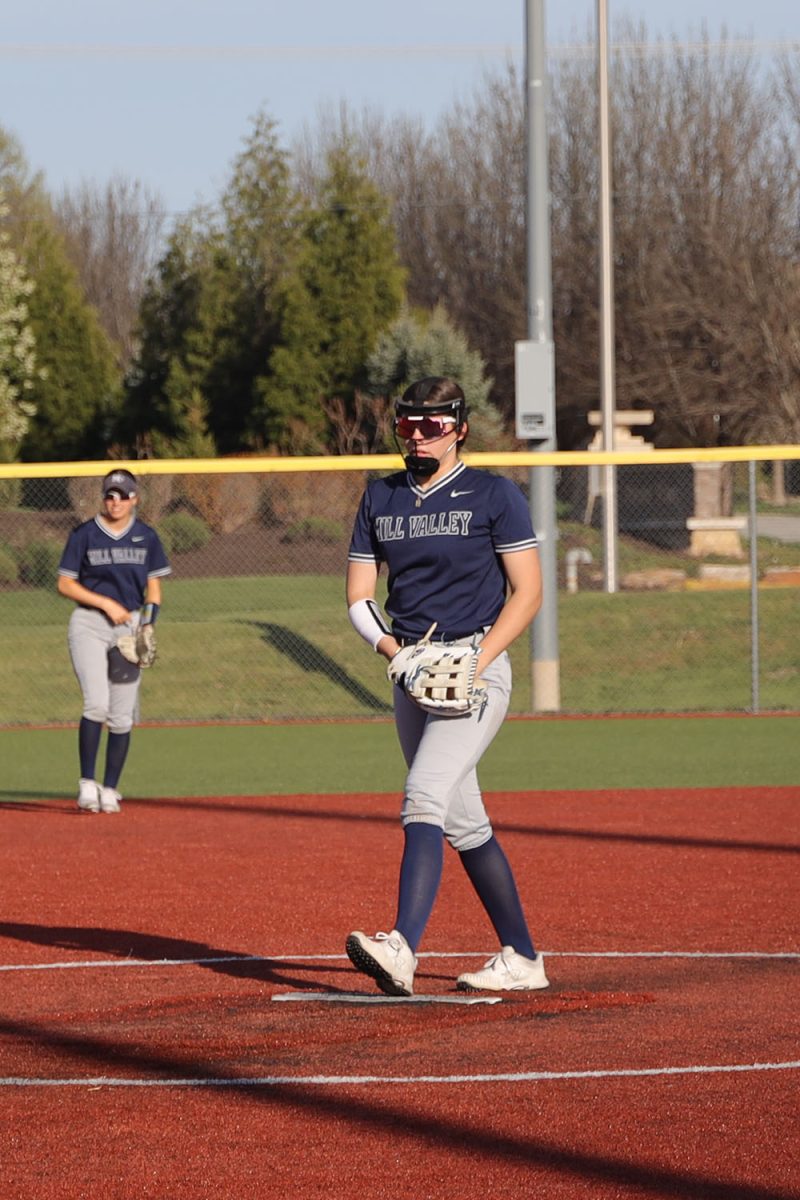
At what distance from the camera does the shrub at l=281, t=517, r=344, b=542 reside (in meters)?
18.7

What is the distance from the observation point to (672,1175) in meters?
3.97

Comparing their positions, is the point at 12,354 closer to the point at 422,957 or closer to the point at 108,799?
the point at 108,799

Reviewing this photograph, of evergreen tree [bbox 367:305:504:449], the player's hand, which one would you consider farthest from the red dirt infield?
evergreen tree [bbox 367:305:504:449]

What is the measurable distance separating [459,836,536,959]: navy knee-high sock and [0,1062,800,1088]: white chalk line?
3.85 feet

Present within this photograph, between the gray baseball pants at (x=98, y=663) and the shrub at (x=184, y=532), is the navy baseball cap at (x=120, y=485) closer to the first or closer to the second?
the gray baseball pants at (x=98, y=663)

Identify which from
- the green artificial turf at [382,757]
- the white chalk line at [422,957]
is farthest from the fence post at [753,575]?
the white chalk line at [422,957]

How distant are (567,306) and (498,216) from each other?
487 cm

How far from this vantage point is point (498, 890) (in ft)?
19.8

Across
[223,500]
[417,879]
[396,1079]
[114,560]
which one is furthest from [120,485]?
[223,500]

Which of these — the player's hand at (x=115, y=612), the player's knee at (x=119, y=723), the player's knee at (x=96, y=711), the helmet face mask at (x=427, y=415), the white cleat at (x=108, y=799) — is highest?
the helmet face mask at (x=427, y=415)

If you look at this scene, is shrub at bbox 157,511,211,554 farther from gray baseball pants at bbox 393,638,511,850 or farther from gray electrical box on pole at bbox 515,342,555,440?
gray baseball pants at bbox 393,638,511,850

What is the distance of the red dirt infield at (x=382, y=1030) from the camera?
410 centimetres

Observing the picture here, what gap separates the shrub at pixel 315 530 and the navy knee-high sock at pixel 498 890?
12.7 m

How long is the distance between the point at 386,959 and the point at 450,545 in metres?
1.32
